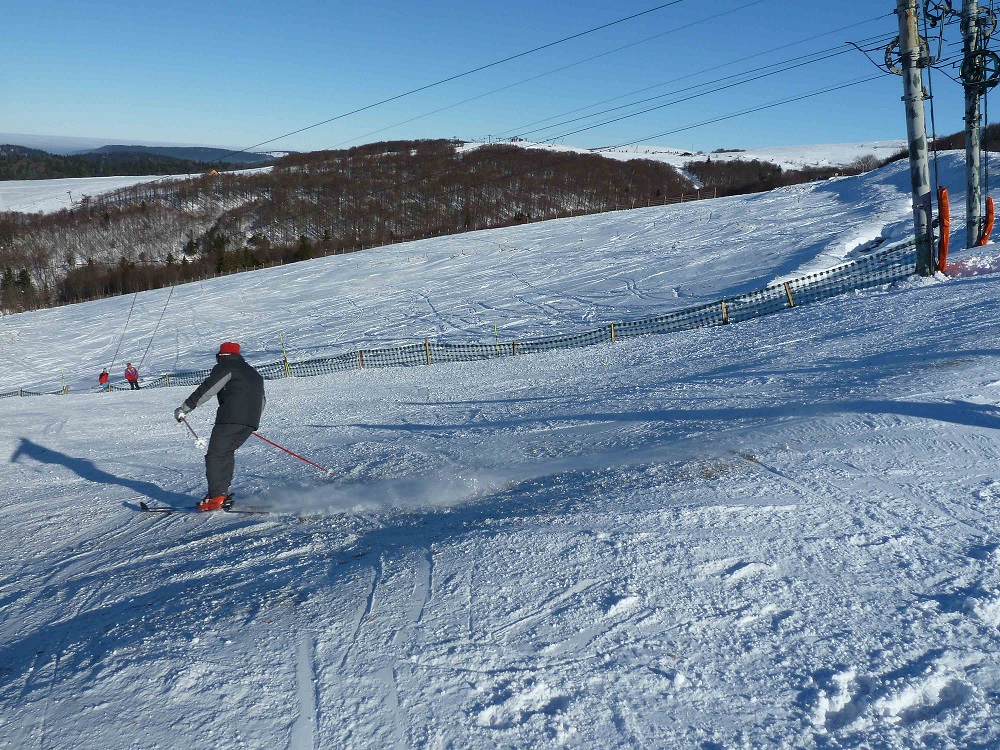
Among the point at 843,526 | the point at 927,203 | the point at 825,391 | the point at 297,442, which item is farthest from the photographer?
the point at 927,203

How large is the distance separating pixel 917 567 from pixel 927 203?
42.1ft

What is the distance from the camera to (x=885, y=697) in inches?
110

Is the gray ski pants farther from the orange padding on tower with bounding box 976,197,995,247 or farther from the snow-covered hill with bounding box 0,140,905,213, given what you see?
the snow-covered hill with bounding box 0,140,905,213

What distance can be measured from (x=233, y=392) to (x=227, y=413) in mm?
217

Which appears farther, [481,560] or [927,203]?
[927,203]

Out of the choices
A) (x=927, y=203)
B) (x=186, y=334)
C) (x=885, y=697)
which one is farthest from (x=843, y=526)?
(x=186, y=334)

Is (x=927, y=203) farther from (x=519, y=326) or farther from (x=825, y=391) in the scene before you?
(x=519, y=326)

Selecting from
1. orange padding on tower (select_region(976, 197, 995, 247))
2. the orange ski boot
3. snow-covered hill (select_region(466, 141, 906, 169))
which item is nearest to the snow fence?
orange padding on tower (select_region(976, 197, 995, 247))

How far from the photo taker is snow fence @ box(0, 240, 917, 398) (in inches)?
710

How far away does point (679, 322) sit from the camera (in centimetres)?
2062

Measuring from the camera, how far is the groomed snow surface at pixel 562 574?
9.51ft

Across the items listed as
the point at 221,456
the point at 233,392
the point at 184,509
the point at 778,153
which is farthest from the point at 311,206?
the point at 221,456

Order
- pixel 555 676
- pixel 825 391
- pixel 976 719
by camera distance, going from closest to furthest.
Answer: pixel 976 719 < pixel 555 676 < pixel 825 391

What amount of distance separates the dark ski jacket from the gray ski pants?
9 cm
